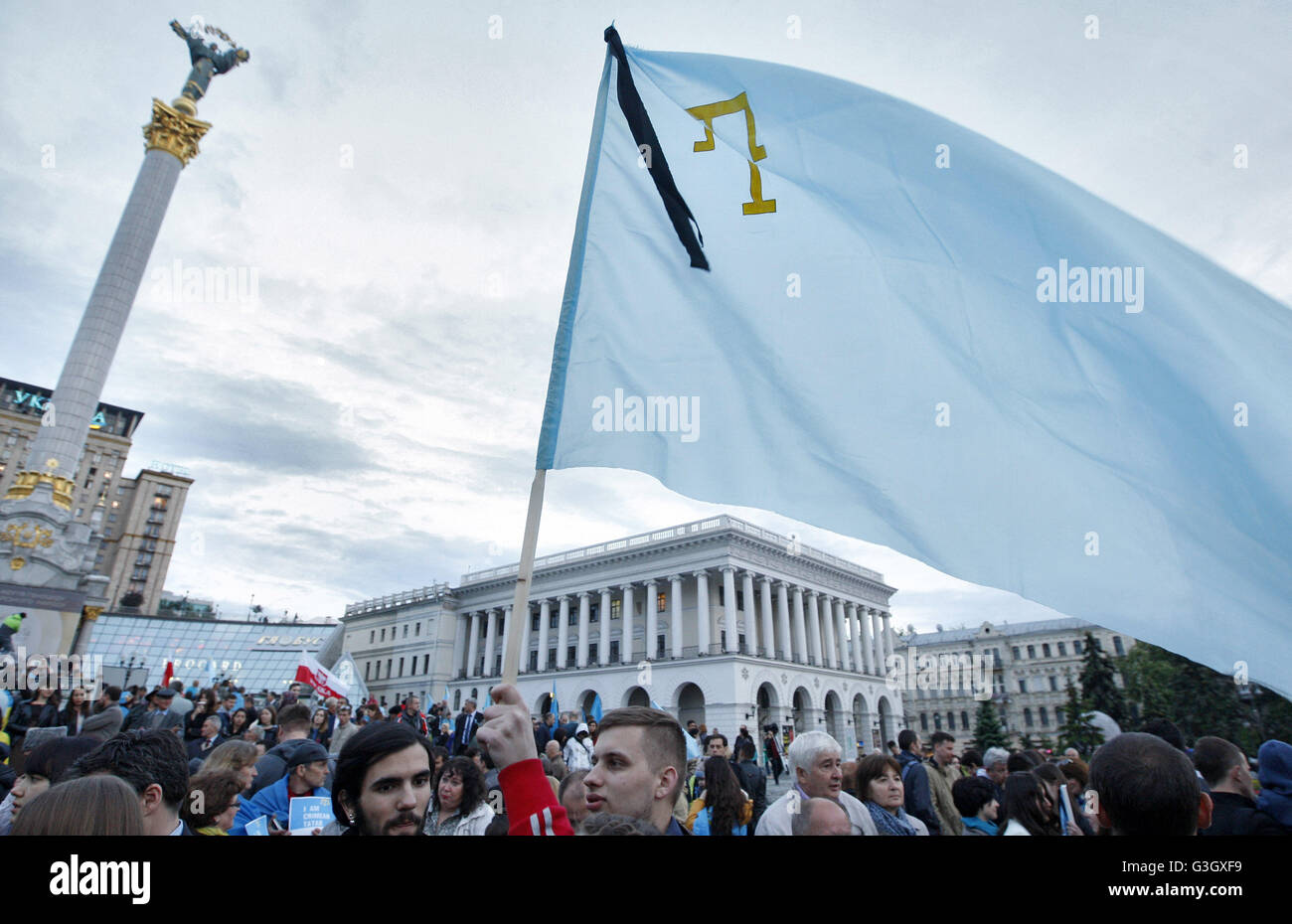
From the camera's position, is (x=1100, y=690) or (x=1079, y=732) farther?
(x=1100, y=690)

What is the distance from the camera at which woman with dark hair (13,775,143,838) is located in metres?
2.17

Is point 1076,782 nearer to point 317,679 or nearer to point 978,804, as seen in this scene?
point 978,804

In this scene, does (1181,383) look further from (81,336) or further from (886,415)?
(81,336)

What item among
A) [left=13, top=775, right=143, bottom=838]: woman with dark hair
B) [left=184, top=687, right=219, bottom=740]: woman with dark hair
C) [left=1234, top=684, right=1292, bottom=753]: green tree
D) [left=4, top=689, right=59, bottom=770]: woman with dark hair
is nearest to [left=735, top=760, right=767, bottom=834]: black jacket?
[left=13, top=775, right=143, bottom=838]: woman with dark hair

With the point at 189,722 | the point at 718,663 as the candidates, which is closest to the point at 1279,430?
the point at 189,722

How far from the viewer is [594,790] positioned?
2.77 m

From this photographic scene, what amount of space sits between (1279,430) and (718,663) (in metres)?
47.7

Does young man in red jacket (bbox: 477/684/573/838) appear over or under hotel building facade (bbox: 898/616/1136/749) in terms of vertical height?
under

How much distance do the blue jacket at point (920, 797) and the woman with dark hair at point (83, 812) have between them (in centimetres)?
575

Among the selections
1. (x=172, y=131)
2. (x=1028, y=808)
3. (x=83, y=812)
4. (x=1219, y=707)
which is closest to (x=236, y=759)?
(x=83, y=812)

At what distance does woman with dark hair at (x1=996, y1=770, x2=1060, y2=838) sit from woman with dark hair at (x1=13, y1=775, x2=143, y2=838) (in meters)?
4.53

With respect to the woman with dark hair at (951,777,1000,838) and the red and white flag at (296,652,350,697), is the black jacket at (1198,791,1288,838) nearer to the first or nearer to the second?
the woman with dark hair at (951,777,1000,838)

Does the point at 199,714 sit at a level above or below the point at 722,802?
above

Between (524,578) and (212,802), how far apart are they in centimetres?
253
